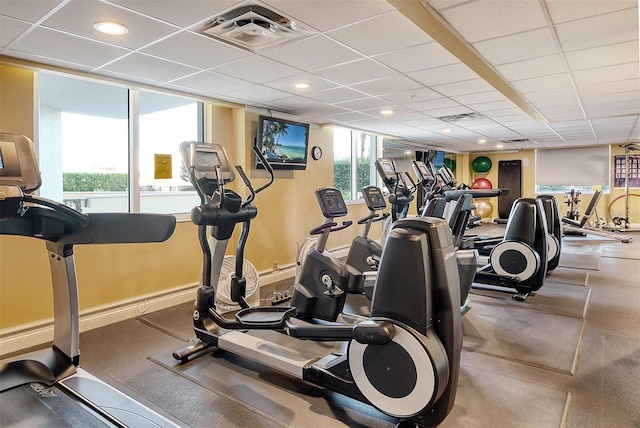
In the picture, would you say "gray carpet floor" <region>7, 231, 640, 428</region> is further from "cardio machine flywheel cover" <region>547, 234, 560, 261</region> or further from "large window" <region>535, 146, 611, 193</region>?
"large window" <region>535, 146, 611, 193</region>

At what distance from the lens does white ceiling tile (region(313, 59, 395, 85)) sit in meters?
3.32

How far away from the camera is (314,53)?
9.95ft

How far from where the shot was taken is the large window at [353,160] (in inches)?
282

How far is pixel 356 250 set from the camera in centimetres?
462

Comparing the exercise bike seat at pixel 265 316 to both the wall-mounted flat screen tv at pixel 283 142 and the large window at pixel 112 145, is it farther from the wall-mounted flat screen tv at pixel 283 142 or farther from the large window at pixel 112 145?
the wall-mounted flat screen tv at pixel 283 142

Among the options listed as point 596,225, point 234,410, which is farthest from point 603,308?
point 596,225

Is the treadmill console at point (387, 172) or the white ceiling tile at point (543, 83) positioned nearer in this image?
the white ceiling tile at point (543, 83)

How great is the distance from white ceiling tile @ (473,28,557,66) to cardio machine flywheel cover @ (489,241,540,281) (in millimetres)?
2143

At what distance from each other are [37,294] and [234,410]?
2.21m

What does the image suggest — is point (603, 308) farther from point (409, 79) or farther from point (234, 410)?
point (234, 410)

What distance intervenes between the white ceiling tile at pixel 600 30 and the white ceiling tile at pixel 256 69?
6.72 feet

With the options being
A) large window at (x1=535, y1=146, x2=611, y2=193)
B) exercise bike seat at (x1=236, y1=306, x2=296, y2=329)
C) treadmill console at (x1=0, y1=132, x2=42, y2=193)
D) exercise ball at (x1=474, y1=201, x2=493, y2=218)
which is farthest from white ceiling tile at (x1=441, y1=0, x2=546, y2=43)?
large window at (x1=535, y1=146, x2=611, y2=193)

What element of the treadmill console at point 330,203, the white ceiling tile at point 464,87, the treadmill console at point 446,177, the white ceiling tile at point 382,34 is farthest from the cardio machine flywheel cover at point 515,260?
the white ceiling tile at point 382,34

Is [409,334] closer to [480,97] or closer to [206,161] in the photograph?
[206,161]
